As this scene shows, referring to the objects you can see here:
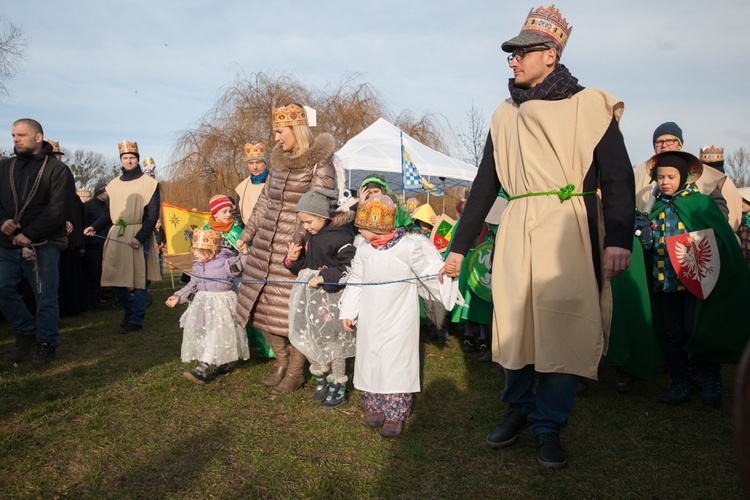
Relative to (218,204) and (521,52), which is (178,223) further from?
(521,52)

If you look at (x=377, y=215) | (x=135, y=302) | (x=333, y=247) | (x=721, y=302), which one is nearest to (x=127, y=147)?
(x=135, y=302)

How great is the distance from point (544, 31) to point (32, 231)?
185 inches

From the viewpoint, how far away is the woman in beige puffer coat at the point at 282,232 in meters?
4.77

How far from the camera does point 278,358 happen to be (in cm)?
502

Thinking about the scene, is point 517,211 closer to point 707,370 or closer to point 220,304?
point 707,370

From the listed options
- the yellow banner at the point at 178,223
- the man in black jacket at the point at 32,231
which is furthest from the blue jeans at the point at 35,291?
the yellow banner at the point at 178,223

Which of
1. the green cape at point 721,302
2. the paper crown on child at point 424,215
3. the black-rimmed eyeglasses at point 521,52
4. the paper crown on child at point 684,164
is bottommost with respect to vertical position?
the green cape at point 721,302

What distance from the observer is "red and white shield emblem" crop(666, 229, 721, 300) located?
14.5 ft

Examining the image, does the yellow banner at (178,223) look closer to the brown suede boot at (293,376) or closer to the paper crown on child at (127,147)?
the paper crown on child at (127,147)

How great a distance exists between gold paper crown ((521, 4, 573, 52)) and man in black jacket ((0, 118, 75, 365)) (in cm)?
448

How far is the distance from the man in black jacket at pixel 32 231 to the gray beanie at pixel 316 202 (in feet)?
8.70

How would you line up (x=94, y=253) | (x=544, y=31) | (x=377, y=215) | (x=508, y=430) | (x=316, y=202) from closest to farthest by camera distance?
(x=544, y=31) < (x=508, y=430) < (x=377, y=215) < (x=316, y=202) < (x=94, y=253)

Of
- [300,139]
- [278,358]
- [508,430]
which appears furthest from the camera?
[278,358]

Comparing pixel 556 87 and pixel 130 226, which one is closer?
pixel 556 87
